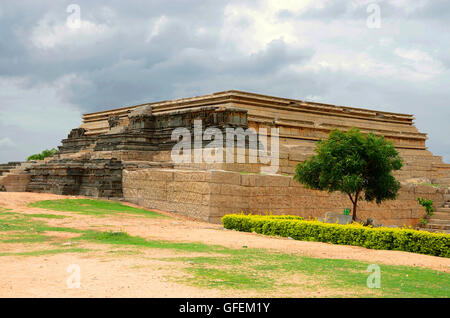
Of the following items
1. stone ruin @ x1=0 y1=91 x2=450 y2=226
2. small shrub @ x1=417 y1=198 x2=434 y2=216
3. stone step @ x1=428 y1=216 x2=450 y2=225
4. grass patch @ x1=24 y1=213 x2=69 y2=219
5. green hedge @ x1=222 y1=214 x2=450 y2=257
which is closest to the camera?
green hedge @ x1=222 y1=214 x2=450 y2=257

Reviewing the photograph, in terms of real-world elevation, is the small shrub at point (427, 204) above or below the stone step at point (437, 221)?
above

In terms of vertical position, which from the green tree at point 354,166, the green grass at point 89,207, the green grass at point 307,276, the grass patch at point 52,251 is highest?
the green tree at point 354,166

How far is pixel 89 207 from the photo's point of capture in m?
17.1

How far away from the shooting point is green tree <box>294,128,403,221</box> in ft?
51.9

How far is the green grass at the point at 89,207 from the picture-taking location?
16281mm

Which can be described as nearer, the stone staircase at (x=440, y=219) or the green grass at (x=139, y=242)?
the green grass at (x=139, y=242)

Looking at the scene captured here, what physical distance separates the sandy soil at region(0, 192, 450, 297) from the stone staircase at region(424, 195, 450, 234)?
13781mm

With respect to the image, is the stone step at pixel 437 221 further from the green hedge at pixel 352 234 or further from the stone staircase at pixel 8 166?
the stone staircase at pixel 8 166

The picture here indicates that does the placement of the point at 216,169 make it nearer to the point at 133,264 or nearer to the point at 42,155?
the point at 133,264

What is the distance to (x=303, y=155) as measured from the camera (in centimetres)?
2411

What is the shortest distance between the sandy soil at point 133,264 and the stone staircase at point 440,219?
13.8 m

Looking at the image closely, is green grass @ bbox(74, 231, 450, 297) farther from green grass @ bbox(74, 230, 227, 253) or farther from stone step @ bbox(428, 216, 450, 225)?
stone step @ bbox(428, 216, 450, 225)

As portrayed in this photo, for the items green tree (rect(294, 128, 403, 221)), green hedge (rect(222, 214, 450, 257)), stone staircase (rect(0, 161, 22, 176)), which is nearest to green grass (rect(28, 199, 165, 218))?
green hedge (rect(222, 214, 450, 257))

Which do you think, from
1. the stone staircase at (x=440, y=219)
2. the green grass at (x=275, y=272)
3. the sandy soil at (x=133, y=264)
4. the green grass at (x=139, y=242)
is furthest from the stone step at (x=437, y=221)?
the green grass at (x=139, y=242)
